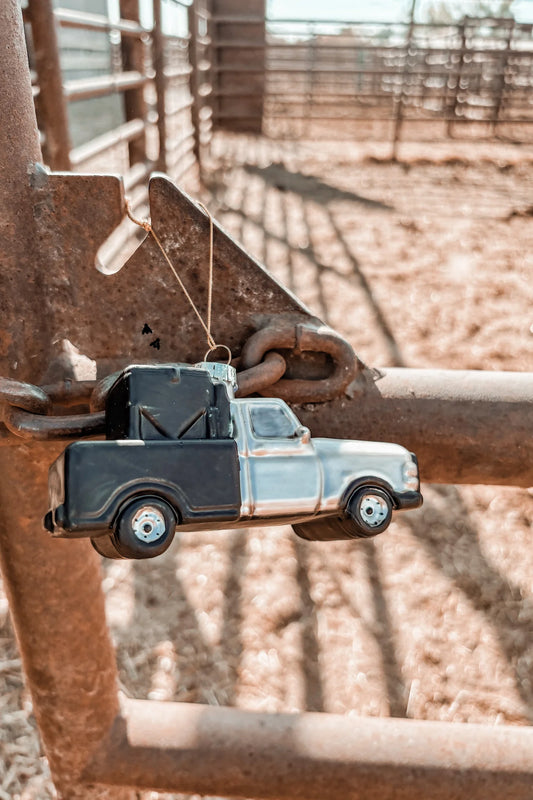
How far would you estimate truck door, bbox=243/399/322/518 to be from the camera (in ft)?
1.71

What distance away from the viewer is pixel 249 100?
8.34 m

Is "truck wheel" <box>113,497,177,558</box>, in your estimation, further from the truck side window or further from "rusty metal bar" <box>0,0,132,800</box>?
"rusty metal bar" <box>0,0,132,800</box>

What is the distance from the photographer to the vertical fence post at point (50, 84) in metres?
2.13

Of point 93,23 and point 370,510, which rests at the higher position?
point 93,23

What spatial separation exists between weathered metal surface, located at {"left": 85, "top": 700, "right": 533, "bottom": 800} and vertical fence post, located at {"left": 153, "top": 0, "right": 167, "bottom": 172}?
3.89m

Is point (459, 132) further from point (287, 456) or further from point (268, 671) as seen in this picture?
point (287, 456)

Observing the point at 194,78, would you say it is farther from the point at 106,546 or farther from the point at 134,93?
the point at 106,546

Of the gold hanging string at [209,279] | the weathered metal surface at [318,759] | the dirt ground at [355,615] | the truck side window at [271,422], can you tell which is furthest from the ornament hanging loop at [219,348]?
the dirt ground at [355,615]

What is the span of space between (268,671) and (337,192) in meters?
4.93

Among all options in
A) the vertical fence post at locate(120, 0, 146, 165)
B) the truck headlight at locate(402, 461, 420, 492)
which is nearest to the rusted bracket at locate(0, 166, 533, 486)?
the truck headlight at locate(402, 461, 420, 492)

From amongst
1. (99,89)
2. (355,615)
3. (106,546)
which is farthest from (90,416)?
(99,89)

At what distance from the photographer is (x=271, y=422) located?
1.80 feet

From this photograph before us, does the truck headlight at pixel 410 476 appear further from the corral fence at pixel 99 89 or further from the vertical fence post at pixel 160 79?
the vertical fence post at pixel 160 79

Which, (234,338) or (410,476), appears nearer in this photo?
(410,476)
